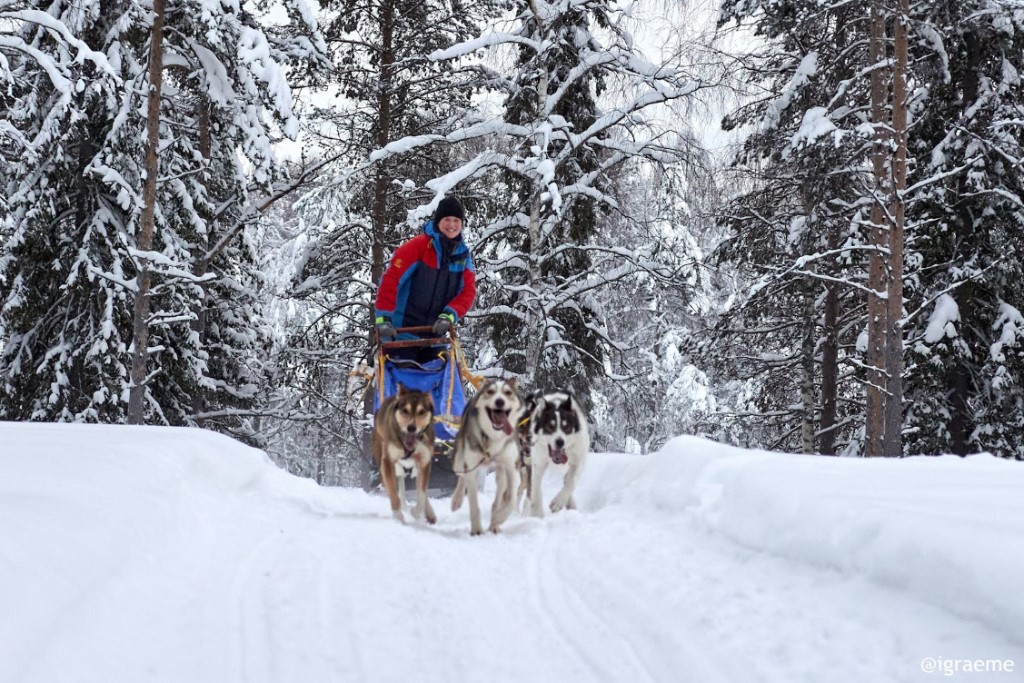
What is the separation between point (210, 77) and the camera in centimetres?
1041

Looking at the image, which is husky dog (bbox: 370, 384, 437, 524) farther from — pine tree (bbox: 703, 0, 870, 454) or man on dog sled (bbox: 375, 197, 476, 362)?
pine tree (bbox: 703, 0, 870, 454)

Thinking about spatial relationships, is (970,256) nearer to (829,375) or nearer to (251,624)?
(829,375)

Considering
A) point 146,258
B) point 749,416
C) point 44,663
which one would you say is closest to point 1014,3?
point 749,416

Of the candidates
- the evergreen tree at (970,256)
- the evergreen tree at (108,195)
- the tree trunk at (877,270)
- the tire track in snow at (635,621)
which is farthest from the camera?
the evergreen tree at (970,256)

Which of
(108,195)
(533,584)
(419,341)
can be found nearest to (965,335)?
(419,341)

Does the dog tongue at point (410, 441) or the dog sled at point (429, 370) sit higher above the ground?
the dog sled at point (429, 370)

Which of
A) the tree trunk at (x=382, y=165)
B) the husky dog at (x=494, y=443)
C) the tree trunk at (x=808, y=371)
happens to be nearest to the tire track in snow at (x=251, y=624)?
the husky dog at (x=494, y=443)

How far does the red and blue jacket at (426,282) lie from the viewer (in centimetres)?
709

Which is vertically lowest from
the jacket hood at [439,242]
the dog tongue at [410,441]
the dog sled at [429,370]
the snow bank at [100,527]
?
the snow bank at [100,527]

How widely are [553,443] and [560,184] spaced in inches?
272

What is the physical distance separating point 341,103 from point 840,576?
14029 millimetres

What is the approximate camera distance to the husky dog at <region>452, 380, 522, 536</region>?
18.9 feet

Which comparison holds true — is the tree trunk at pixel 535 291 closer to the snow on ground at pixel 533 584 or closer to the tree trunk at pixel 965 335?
the tree trunk at pixel 965 335

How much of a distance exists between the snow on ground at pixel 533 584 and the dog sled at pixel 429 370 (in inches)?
77.4
